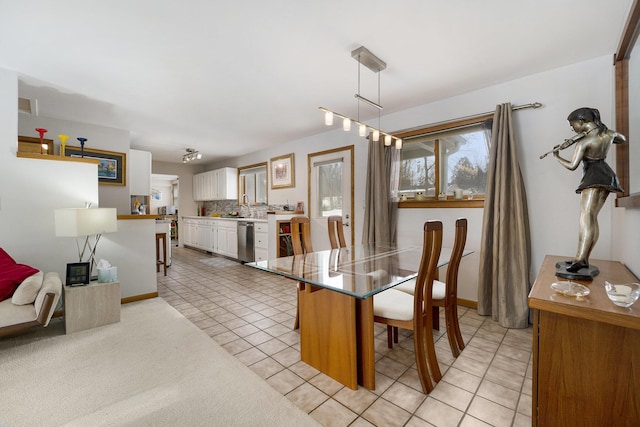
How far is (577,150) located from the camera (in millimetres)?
1570

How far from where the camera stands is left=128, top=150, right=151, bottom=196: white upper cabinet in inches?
189

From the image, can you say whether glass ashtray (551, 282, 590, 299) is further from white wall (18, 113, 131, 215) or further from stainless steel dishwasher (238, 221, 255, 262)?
white wall (18, 113, 131, 215)

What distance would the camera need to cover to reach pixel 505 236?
2.75 meters

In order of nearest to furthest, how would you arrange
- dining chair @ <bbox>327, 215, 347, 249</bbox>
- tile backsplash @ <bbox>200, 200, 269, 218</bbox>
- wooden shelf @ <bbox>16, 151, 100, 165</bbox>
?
wooden shelf @ <bbox>16, 151, 100, 165</bbox> < dining chair @ <bbox>327, 215, 347, 249</bbox> < tile backsplash @ <bbox>200, 200, 269, 218</bbox>

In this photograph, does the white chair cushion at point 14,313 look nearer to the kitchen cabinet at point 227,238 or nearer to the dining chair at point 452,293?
the dining chair at point 452,293

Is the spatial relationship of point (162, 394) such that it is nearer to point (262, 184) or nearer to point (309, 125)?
point (309, 125)

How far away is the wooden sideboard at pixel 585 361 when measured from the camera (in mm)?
954

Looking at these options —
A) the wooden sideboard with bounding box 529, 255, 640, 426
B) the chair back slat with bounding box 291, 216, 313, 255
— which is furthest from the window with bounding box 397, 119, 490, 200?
the wooden sideboard with bounding box 529, 255, 640, 426

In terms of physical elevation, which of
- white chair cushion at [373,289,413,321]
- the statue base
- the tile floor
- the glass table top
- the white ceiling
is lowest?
the tile floor

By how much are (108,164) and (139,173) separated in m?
0.54

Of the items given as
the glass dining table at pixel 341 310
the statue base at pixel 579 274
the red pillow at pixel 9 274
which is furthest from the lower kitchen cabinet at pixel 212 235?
the statue base at pixel 579 274

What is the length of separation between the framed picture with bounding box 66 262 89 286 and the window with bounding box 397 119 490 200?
3779 mm

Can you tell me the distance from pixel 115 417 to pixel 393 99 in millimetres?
3797

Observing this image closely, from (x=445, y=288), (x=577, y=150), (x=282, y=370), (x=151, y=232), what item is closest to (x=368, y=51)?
(x=577, y=150)
